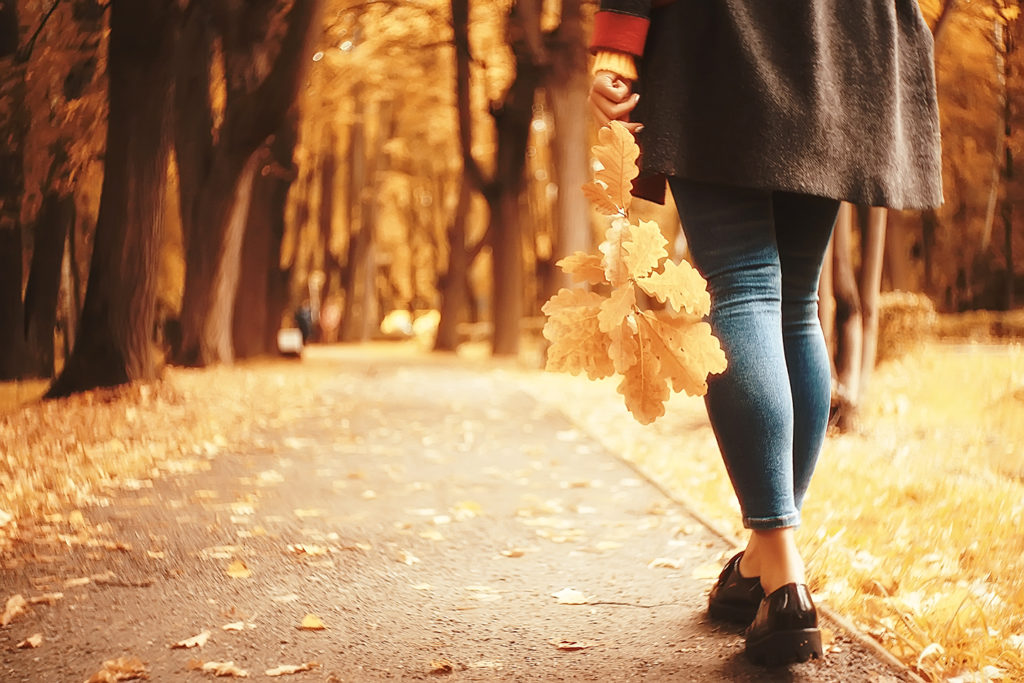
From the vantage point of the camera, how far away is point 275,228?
1670 cm

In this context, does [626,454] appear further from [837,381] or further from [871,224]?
[871,224]

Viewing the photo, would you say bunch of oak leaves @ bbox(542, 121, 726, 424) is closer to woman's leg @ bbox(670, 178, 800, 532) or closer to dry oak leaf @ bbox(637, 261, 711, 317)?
dry oak leaf @ bbox(637, 261, 711, 317)

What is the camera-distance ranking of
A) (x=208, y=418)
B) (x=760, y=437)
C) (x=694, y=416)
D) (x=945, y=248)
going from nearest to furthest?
(x=760, y=437)
(x=945, y=248)
(x=208, y=418)
(x=694, y=416)

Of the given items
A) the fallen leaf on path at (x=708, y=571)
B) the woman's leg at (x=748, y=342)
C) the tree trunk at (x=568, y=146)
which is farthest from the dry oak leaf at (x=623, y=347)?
the tree trunk at (x=568, y=146)

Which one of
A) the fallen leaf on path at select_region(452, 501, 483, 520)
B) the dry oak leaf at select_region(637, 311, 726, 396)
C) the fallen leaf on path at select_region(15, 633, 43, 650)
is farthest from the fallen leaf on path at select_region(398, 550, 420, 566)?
the dry oak leaf at select_region(637, 311, 726, 396)

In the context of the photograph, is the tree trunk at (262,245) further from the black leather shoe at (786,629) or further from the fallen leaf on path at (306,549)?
the black leather shoe at (786,629)

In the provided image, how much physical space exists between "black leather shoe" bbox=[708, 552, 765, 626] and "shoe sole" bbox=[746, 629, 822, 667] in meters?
0.20

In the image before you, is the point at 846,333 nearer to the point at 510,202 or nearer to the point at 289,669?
the point at 289,669

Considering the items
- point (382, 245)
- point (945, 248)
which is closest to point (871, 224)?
point (945, 248)

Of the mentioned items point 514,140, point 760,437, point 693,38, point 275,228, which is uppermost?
point 514,140

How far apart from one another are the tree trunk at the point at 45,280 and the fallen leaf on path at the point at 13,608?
4.89 ft

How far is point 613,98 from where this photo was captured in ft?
6.48

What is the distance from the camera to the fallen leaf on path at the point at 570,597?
2.49 metres

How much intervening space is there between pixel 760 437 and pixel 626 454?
3.90 m
